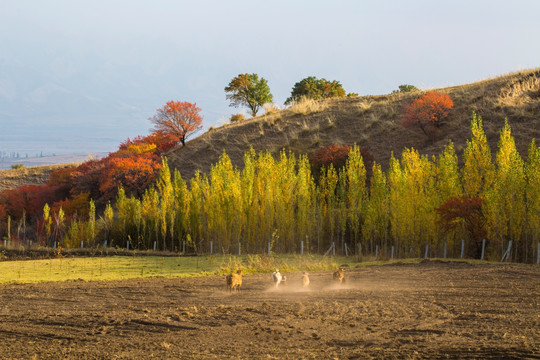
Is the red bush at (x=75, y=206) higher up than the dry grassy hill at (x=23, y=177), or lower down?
lower down

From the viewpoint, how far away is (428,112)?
2026 inches

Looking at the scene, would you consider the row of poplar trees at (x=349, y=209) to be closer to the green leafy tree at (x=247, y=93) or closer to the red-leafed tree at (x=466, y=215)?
the red-leafed tree at (x=466, y=215)

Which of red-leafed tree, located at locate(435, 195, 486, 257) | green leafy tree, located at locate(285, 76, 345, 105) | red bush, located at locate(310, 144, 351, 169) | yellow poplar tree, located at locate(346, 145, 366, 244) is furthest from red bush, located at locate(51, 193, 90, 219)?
green leafy tree, located at locate(285, 76, 345, 105)

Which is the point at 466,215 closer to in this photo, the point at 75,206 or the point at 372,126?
the point at 372,126

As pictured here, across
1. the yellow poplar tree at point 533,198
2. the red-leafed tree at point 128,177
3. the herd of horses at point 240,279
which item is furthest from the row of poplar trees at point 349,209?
the herd of horses at point 240,279

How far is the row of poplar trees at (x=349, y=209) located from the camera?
1045 inches

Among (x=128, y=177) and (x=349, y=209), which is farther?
(x=128, y=177)

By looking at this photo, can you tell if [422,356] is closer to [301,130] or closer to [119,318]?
[119,318]

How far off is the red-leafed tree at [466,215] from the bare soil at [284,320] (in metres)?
7.38

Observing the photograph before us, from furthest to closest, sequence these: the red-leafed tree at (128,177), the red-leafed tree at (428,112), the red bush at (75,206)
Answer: the red-leafed tree at (428,112)
the red-leafed tree at (128,177)
the red bush at (75,206)

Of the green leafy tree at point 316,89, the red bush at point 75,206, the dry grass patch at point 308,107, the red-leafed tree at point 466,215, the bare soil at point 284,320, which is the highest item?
the green leafy tree at point 316,89

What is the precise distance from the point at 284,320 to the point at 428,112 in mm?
42393

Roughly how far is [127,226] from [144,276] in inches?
649

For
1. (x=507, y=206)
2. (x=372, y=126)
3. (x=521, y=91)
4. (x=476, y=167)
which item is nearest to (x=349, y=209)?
(x=476, y=167)
